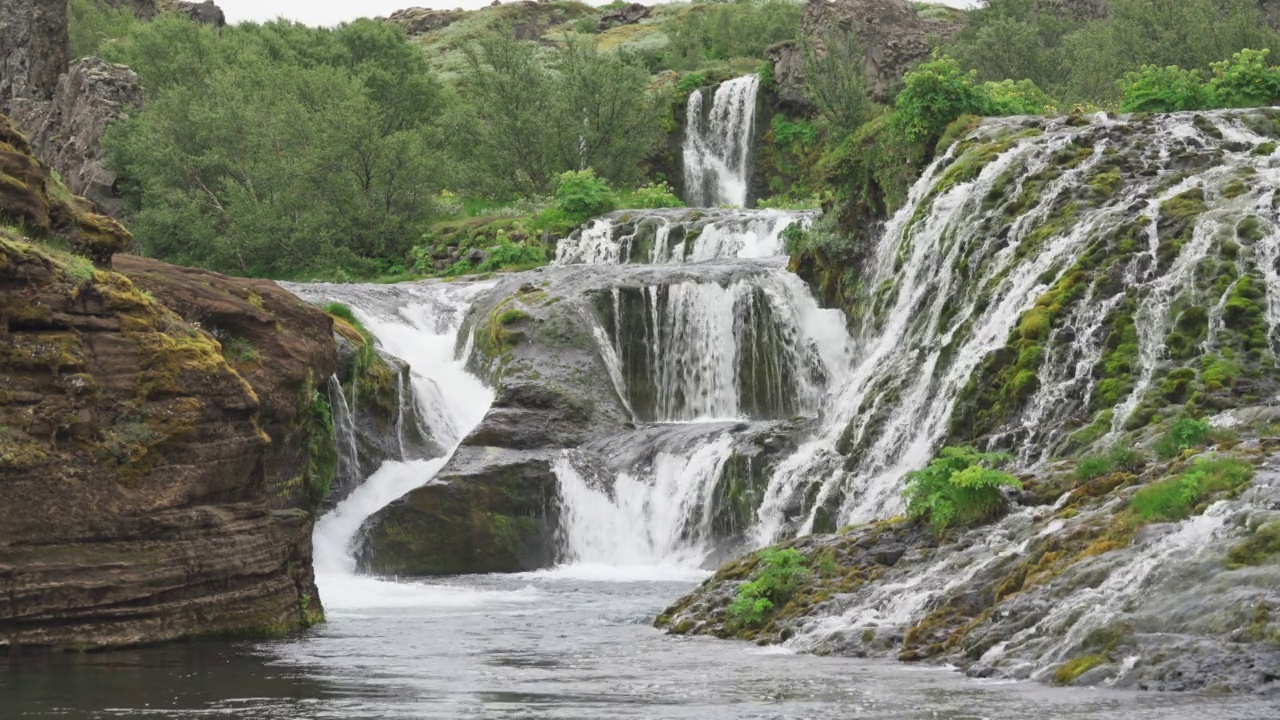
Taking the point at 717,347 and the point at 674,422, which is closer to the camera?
the point at 674,422

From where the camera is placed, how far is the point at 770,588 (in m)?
14.9

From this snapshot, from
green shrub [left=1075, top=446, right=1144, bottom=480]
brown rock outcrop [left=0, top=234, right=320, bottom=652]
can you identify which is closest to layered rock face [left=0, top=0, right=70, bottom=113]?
brown rock outcrop [left=0, top=234, right=320, bottom=652]

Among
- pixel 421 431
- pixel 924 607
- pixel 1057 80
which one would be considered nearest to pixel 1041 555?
pixel 924 607

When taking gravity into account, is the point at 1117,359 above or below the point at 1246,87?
below

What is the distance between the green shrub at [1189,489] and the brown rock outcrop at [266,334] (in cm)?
924

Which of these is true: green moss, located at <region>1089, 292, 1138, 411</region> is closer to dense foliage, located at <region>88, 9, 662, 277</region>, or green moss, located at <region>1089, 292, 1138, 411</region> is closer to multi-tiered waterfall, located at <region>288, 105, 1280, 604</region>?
multi-tiered waterfall, located at <region>288, 105, 1280, 604</region>

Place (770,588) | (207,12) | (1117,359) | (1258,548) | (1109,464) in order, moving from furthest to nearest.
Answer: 1. (207,12)
2. (1117,359)
3. (770,588)
4. (1109,464)
5. (1258,548)

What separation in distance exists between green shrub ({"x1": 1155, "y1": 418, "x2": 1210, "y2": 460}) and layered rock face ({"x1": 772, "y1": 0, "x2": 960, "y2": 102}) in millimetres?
42869

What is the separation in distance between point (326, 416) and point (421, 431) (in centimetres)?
666

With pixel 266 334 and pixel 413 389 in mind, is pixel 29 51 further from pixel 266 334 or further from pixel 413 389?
pixel 266 334

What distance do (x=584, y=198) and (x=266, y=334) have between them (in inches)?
1037

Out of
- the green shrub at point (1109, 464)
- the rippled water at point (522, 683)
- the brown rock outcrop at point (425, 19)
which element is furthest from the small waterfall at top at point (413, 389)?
the brown rock outcrop at point (425, 19)

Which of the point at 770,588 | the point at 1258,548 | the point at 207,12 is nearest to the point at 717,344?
the point at 770,588

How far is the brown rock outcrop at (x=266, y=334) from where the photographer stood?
16.3 m
